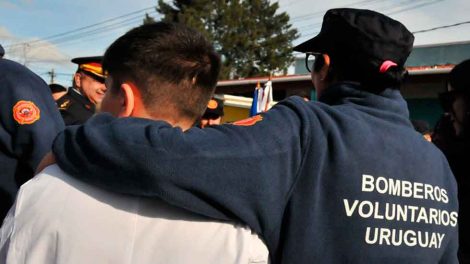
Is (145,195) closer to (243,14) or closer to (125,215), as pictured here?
(125,215)

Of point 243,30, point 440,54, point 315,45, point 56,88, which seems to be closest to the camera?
point 315,45

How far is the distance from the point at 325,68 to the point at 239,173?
0.54 m

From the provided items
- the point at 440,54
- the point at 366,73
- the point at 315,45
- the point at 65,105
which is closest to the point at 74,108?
the point at 65,105

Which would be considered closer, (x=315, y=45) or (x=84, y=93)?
(x=315, y=45)

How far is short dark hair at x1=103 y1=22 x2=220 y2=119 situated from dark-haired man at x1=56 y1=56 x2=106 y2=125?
282 centimetres

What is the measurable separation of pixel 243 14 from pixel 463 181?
38299mm

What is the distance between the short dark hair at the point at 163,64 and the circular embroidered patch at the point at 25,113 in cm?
122

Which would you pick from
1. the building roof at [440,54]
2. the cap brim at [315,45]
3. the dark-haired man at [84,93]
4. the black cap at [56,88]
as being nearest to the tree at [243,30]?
the building roof at [440,54]

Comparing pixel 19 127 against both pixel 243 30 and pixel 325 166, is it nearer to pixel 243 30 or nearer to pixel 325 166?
pixel 325 166

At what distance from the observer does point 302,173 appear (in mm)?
1261

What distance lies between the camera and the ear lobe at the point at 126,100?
133 centimetres

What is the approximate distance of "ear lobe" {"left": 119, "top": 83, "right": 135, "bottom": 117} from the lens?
1.33 m

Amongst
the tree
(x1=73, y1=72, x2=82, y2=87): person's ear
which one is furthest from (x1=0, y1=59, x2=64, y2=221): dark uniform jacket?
the tree

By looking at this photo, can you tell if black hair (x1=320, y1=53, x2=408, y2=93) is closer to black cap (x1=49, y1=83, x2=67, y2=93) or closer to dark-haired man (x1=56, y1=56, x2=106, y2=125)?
dark-haired man (x1=56, y1=56, x2=106, y2=125)
